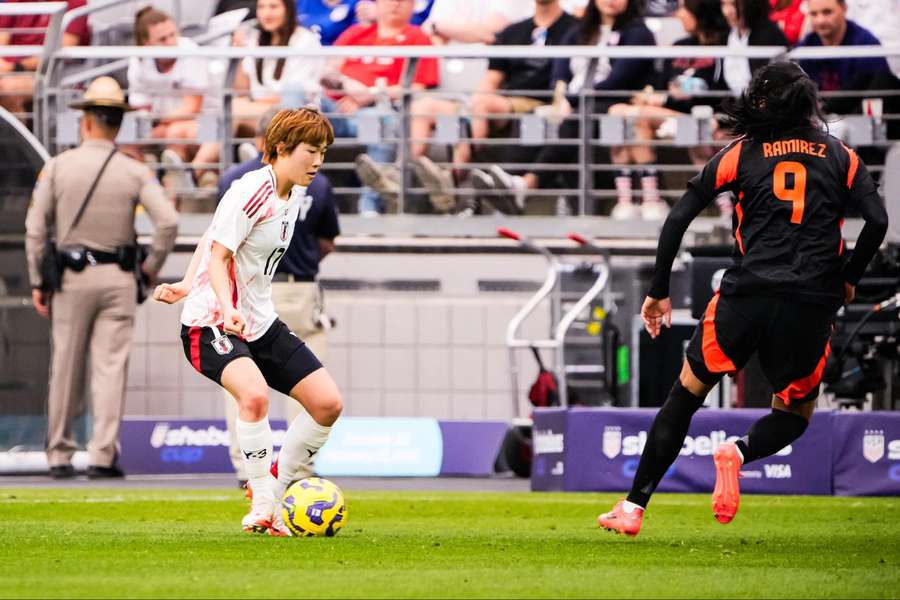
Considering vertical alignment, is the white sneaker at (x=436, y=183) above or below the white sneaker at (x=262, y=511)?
above

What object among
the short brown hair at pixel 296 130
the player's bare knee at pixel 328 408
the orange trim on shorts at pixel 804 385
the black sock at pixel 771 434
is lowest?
the black sock at pixel 771 434

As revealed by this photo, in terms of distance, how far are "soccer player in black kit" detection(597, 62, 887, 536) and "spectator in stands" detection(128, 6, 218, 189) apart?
30.1ft

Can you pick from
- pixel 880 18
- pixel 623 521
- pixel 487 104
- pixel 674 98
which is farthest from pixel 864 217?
pixel 880 18

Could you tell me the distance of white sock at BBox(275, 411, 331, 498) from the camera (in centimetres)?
841

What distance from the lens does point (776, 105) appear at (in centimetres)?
795

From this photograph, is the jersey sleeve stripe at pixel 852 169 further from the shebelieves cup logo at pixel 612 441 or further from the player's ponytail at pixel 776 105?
the shebelieves cup logo at pixel 612 441

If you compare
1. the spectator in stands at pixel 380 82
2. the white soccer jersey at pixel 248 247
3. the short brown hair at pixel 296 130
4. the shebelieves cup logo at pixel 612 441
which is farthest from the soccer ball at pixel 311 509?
the spectator in stands at pixel 380 82

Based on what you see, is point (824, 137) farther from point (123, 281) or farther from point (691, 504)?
point (123, 281)

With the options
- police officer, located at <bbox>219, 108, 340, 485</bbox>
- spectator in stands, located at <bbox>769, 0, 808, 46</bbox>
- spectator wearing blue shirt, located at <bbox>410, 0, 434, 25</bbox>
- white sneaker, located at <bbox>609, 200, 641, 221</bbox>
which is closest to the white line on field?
police officer, located at <bbox>219, 108, 340, 485</bbox>

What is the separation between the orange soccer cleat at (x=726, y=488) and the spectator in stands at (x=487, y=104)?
849cm

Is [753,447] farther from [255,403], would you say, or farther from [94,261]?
[94,261]

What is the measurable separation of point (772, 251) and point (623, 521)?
1312 millimetres

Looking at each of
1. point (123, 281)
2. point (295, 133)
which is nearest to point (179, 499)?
point (123, 281)

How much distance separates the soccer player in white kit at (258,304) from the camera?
7.97 meters
